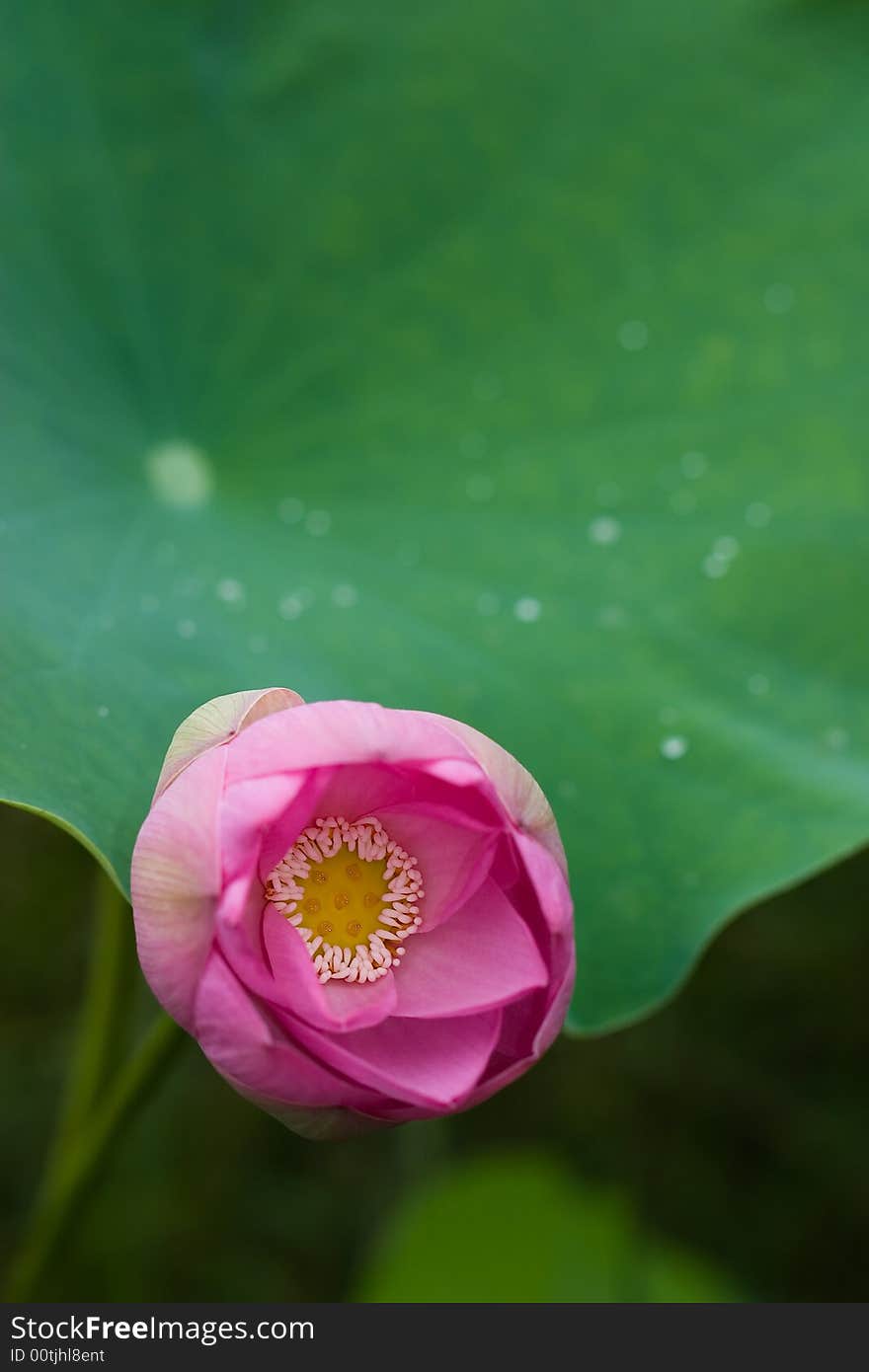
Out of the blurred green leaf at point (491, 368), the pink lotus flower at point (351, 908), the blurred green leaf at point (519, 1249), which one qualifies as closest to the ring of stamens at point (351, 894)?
the pink lotus flower at point (351, 908)

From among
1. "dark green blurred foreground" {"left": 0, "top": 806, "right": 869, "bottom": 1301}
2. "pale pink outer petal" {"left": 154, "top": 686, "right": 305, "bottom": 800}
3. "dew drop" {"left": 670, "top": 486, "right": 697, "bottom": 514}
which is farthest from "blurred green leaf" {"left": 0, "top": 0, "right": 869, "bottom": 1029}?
"dark green blurred foreground" {"left": 0, "top": 806, "right": 869, "bottom": 1301}

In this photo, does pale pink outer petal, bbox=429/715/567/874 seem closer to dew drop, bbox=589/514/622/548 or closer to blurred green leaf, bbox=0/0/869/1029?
blurred green leaf, bbox=0/0/869/1029

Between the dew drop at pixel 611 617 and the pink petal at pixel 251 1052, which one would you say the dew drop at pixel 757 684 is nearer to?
the dew drop at pixel 611 617

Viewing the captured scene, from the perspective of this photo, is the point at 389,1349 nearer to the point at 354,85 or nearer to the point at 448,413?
the point at 448,413

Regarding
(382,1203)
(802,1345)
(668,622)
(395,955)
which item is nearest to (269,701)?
(395,955)

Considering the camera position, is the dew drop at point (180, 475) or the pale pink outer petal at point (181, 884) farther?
the dew drop at point (180, 475)
